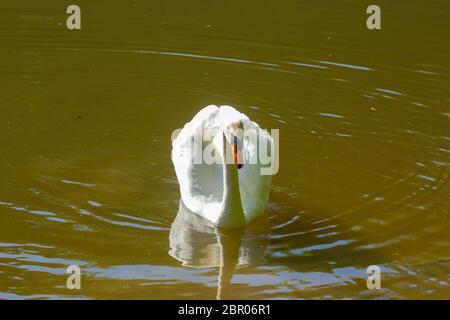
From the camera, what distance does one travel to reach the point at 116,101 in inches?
449

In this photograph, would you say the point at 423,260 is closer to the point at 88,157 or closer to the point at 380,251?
the point at 380,251

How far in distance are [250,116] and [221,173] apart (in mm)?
2637

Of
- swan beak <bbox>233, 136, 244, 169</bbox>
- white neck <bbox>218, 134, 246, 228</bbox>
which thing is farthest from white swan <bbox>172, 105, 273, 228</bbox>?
swan beak <bbox>233, 136, 244, 169</bbox>

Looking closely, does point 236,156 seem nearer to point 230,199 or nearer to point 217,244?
point 230,199

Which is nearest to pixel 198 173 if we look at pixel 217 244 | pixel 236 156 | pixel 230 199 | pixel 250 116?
pixel 230 199

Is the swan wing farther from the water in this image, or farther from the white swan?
the water

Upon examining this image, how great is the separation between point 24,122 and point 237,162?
393cm

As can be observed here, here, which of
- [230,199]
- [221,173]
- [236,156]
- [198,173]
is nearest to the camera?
[236,156]

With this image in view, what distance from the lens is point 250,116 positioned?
1106 cm

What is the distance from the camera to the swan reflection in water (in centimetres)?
759

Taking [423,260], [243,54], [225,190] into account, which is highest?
[243,54]

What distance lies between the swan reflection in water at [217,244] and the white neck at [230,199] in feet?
0.43

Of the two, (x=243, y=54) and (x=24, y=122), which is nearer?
(x=24, y=122)

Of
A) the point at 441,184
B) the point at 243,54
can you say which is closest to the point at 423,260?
the point at 441,184
